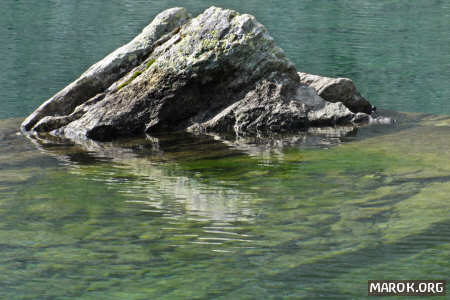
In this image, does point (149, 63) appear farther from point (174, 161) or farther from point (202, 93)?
point (174, 161)

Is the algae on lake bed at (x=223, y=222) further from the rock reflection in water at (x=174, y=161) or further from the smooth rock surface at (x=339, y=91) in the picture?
the smooth rock surface at (x=339, y=91)

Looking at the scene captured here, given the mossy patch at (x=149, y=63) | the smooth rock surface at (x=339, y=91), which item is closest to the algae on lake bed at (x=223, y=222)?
the mossy patch at (x=149, y=63)

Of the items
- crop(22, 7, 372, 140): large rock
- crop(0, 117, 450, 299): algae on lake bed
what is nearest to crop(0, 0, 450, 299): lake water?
crop(0, 117, 450, 299): algae on lake bed

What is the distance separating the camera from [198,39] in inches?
622

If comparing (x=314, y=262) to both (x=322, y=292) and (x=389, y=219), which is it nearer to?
(x=322, y=292)

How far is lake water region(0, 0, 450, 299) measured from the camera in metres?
6.51

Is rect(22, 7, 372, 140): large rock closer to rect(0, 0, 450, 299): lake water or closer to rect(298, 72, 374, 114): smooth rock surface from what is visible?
rect(298, 72, 374, 114): smooth rock surface

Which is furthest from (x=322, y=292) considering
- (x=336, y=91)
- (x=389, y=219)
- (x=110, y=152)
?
(x=336, y=91)

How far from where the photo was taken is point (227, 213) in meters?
8.52

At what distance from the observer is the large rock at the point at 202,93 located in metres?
15.6

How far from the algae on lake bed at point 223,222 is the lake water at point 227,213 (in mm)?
21

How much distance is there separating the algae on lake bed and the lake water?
2 cm

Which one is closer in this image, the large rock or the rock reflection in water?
the rock reflection in water

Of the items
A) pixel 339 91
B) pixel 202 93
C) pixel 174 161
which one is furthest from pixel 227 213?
pixel 339 91
